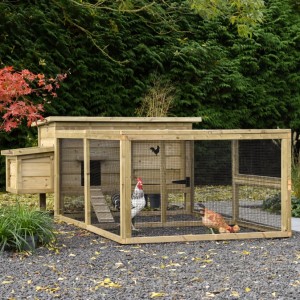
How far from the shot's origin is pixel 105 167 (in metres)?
7.34

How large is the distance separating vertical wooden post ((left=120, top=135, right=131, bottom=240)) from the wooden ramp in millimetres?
704

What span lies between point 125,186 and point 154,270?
1284 millimetres

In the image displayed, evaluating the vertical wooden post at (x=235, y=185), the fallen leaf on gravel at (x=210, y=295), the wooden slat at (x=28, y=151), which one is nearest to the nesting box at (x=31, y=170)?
the wooden slat at (x=28, y=151)

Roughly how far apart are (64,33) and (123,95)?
156 cm

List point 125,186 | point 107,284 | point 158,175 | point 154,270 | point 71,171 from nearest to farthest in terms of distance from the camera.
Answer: point 107,284
point 154,270
point 125,186
point 158,175
point 71,171

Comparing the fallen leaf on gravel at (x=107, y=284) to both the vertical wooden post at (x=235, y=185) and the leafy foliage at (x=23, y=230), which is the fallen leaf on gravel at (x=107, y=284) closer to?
the leafy foliage at (x=23, y=230)

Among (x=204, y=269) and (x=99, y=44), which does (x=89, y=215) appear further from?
(x=99, y=44)

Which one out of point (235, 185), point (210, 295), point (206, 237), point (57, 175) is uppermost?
point (57, 175)

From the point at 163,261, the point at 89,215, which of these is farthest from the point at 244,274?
the point at 89,215

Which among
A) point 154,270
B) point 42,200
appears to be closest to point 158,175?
point 42,200

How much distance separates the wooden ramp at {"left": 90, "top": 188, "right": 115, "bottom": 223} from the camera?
284 inches

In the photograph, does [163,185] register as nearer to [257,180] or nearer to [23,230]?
A: [257,180]

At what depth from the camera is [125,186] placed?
6.43 m

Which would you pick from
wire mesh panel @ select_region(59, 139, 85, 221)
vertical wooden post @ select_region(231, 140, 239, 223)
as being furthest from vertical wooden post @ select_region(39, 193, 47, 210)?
vertical wooden post @ select_region(231, 140, 239, 223)
